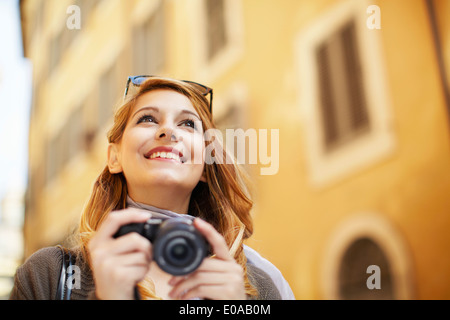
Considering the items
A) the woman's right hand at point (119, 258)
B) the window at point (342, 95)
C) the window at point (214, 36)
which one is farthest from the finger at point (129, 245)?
the window at point (214, 36)

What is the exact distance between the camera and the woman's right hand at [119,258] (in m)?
1.08

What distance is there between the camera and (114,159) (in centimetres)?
149

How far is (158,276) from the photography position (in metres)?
1.24

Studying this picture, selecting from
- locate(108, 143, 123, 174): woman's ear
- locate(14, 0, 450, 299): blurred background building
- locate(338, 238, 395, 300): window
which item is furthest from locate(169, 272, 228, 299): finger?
locate(338, 238, 395, 300): window

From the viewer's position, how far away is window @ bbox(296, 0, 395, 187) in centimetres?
467

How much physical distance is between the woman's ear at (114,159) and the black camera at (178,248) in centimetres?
43

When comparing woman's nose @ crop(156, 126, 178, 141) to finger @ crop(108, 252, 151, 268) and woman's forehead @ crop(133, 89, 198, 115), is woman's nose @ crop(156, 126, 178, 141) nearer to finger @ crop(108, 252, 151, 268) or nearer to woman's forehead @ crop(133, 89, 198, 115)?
woman's forehead @ crop(133, 89, 198, 115)

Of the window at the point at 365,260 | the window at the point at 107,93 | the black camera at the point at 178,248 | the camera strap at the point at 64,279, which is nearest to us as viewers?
the black camera at the point at 178,248

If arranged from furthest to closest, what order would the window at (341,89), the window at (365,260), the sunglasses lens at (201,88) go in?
the window at (341,89) < the window at (365,260) < the sunglasses lens at (201,88)

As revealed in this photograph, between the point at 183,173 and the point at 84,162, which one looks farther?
the point at 84,162

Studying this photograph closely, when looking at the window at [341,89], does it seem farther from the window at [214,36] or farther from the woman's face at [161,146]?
the woman's face at [161,146]

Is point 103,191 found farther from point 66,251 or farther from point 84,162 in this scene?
point 84,162

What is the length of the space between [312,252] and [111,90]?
185 inches
